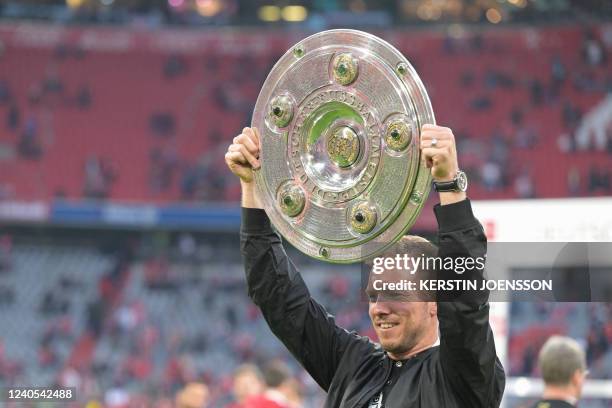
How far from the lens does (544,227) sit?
13.9 ft

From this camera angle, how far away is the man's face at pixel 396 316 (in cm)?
263

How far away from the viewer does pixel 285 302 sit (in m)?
2.87

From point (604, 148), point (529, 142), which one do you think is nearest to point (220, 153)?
point (529, 142)

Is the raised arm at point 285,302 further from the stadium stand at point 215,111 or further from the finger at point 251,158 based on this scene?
the stadium stand at point 215,111

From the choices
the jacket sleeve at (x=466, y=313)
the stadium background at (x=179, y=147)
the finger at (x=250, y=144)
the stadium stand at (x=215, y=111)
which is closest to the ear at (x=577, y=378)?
the jacket sleeve at (x=466, y=313)

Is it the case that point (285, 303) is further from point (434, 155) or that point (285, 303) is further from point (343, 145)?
point (434, 155)

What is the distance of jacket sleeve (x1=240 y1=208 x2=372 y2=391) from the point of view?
285cm

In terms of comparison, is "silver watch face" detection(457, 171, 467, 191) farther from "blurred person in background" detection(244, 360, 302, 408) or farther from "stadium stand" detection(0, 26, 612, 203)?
"stadium stand" detection(0, 26, 612, 203)

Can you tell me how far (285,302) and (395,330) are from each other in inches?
14.4

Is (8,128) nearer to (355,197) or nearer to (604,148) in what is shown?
(604,148)

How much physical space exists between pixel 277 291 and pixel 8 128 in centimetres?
2097
